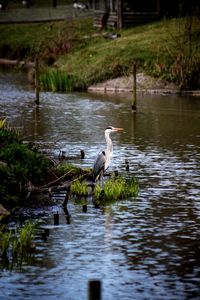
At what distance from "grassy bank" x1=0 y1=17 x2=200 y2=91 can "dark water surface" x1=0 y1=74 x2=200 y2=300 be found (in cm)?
1217

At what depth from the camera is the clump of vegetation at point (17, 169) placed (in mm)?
26547

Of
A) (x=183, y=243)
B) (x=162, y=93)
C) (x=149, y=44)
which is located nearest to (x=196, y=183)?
(x=183, y=243)

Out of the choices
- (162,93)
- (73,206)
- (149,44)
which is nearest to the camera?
(73,206)

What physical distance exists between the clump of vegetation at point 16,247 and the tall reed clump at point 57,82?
1405 inches

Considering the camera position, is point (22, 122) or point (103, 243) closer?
point (103, 243)

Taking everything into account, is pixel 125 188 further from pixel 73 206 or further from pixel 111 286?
pixel 111 286

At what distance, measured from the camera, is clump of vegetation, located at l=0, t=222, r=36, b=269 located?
21719 mm

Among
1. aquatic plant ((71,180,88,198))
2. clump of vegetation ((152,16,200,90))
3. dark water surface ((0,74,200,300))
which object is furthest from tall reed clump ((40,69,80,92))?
aquatic plant ((71,180,88,198))

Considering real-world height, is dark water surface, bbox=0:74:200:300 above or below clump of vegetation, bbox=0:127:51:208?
below

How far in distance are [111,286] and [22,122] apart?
2613 cm

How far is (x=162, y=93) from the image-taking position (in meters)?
56.6

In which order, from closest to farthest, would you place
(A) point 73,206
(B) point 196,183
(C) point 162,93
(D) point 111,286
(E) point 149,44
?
(D) point 111,286
(A) point 73,206
(B) point 196,183
(C) point 162,93
(E) point 149,44

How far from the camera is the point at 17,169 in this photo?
27234 millimetres

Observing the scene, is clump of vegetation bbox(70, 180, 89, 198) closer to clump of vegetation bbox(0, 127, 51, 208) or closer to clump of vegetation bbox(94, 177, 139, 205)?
clump of vegetation bbox(94, 177, 139, 205)
